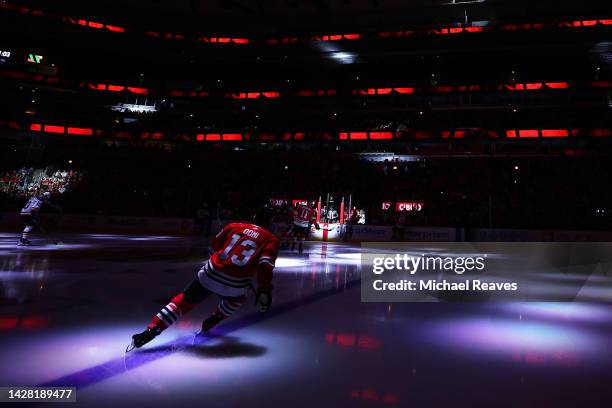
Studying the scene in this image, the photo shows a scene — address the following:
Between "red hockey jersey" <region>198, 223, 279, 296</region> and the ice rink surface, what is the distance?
0.56m

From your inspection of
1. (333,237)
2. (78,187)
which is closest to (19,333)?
(333,237)

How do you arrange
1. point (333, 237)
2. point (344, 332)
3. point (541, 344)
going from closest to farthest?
point (541, 344) → point (344, 332) → point (333, 237)

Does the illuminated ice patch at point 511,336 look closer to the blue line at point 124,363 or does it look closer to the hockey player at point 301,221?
the blue line at point 124,363

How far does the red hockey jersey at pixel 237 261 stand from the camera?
372 cm

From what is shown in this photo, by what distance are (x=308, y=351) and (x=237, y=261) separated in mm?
1033

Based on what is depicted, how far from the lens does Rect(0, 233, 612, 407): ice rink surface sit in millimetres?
2707

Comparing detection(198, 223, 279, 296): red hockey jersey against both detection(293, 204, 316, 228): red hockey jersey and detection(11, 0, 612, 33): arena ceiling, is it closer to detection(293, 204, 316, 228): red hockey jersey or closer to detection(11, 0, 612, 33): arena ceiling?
detection(293, 204, 316, 228): red hockey jersey

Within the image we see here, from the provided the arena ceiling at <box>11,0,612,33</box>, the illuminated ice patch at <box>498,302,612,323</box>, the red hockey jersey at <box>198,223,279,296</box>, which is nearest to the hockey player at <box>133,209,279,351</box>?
the red hockey jersey at <box>198,223,279,296</box>

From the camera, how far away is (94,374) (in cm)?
291

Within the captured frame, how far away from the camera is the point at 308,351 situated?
3.66 metres

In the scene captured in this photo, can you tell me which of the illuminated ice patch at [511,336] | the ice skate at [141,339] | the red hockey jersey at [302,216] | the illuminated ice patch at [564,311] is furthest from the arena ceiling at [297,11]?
the ice skate at [141,339]

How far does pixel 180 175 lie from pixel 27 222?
19159mm

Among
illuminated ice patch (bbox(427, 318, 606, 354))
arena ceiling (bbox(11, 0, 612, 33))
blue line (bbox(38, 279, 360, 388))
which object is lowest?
illuminated ice patch (bbox(427, 318, 606, 354))

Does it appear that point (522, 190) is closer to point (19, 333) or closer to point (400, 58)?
point (400, 58)
